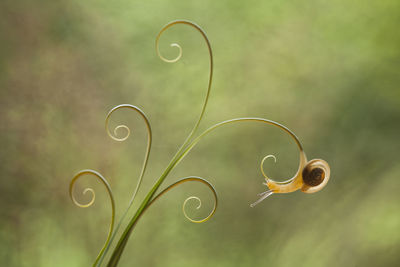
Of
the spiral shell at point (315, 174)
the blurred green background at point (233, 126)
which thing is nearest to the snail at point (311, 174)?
the spiral shell at point (315, 174)

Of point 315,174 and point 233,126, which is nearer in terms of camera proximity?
point 315,174

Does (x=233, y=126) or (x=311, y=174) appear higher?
(x=233, y=126)

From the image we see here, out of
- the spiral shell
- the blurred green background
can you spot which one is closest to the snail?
Answer: the spiral shell

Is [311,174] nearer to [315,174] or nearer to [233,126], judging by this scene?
[315,174]

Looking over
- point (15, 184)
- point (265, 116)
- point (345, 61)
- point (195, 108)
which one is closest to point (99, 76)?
point (195, 108)

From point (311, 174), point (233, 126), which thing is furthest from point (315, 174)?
point (233, 126)

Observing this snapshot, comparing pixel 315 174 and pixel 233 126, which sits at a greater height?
pixel 233 126

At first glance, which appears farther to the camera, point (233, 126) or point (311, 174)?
point (233, 126)

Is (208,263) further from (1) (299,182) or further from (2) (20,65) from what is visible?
(2) (20,65)
